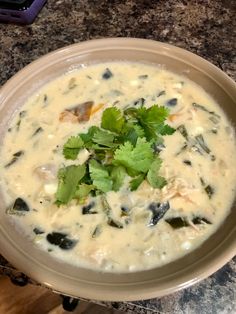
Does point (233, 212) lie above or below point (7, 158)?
above

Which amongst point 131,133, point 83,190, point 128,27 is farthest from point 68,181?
point 128,27

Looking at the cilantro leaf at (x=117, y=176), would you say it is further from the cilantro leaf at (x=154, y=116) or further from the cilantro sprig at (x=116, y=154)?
the cilantro leaf at (x=154, y=116)

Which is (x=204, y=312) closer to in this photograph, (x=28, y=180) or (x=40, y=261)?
(x=40, y=261)

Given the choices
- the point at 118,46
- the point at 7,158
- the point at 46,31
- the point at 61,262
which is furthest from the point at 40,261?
the point at 46,31

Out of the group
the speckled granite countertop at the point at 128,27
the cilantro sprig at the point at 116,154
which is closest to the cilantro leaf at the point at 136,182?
the cilantro sprig at the point at 116,154

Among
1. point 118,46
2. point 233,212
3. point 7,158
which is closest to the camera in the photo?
point 233,212

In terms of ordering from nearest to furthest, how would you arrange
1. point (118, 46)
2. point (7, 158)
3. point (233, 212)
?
point (233, 212)
point (7, 158)
point (118, 46)
